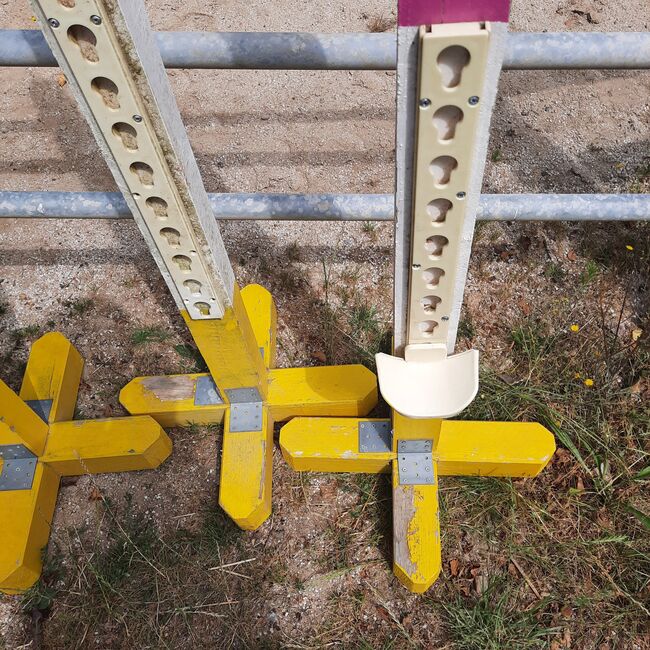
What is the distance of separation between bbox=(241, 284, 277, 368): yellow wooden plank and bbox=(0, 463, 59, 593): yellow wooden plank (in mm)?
1129

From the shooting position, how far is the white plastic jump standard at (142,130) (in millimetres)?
1279

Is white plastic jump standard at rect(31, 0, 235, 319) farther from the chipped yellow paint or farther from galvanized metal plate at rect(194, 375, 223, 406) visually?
the chipped yellow paint

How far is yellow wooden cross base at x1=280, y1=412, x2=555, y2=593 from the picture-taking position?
2.38 meters

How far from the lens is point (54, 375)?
2852 millimetres

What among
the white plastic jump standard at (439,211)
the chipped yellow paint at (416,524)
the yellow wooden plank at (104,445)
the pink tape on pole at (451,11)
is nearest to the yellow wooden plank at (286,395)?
the yellow wooden plank at (104,445)

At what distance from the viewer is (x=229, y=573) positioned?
253cm

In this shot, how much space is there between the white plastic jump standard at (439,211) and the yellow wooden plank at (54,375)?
1.73m

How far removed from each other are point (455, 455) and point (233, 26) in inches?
148

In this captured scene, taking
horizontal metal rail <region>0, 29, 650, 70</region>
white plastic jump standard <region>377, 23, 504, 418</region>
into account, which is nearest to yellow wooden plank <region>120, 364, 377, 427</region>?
white plastic jump standard <region>377, 23, 504, 418</region>

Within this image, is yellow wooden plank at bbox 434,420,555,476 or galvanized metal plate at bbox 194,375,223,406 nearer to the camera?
yellow wooden plank at bbox 434,420,555,476

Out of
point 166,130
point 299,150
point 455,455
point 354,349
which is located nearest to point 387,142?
point 299,150

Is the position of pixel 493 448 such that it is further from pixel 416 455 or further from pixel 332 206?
pixel 332 206

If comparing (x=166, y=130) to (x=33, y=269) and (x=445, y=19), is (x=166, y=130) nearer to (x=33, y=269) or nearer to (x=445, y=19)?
(x=445, y=19)

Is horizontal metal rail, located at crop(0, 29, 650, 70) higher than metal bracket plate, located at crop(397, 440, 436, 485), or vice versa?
horizontal metal rail, located at crop(0, 29, 650, 70)
